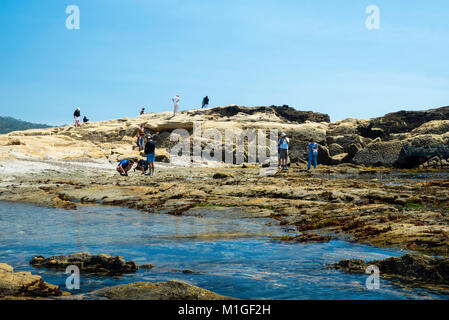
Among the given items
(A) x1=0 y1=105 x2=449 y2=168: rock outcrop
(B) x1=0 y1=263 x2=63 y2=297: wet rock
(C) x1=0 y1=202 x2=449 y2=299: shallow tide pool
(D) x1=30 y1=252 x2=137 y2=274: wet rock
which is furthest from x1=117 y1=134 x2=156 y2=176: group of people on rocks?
(B) x1=0 y1=263 x2=63 y2=297: wet rock

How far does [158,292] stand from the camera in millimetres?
4168

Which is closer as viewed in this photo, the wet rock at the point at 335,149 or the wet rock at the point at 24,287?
the wet rock at the point at 24,287

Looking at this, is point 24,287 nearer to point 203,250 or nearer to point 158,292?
point 158,292

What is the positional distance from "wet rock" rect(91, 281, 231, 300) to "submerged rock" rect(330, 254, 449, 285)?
2.15 metres

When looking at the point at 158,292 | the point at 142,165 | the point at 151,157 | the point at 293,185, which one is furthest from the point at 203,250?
the point at 142,165

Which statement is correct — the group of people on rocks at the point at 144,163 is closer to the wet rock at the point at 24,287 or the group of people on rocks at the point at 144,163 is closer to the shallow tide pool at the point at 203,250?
the shallow tide pool at the point at 203,250

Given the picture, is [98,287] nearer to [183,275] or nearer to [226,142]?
[183,275]

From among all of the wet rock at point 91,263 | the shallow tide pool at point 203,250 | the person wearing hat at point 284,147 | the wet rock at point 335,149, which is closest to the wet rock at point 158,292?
the shallow tide pool at point 203,250

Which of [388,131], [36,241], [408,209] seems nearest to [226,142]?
[388,131]

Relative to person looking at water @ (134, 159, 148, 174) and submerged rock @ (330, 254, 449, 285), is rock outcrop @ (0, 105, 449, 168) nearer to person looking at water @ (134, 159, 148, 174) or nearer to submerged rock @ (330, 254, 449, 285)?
person looking at water @ (134, 159, 148, 174)

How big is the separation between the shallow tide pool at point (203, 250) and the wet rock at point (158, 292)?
0.40 metres

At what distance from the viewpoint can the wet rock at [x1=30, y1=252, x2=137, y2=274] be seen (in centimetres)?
541

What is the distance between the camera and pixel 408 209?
9.70 m

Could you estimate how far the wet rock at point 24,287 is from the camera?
4195mm
